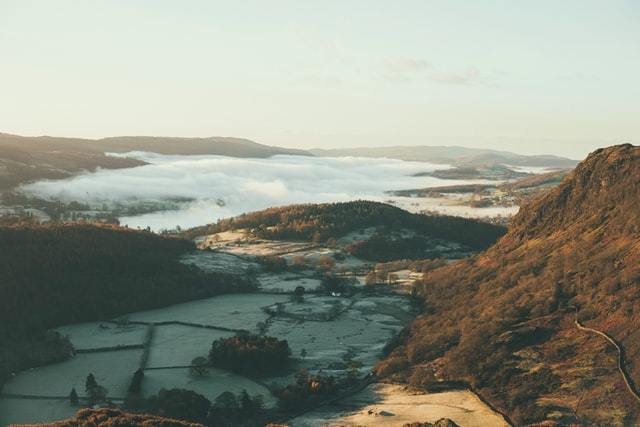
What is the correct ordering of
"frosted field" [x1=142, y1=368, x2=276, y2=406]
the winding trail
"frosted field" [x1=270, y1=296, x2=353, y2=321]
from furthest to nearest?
"frosted field" [x1=270, y1=296, x2=353, y2=321] → "frosted field" [x1=142, y1=368, x2=276, y2=406] → the winding trail

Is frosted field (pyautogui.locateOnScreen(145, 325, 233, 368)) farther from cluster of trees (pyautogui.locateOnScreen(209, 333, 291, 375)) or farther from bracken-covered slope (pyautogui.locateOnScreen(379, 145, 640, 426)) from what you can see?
bracken-covered slope (pyautogui.locateOnScreen(379, 145, 640, 426))

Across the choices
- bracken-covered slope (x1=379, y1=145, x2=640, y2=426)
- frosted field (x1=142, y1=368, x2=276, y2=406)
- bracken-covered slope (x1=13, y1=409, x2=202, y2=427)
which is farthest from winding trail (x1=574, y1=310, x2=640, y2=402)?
bracken-covered slope (x1=13, y1=409, x2=202, y2=427)

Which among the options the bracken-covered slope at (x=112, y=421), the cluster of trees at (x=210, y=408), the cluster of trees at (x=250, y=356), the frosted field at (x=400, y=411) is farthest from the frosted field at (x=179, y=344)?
the bracken-covered slope at (x=112, y=421)

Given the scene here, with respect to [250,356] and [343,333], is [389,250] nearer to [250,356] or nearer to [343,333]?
[343,333]

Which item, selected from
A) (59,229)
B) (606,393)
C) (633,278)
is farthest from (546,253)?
(59,229)

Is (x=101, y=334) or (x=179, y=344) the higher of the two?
(x=179, y=344)

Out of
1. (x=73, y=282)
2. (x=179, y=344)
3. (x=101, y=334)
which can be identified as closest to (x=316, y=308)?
(x=179, y=344)

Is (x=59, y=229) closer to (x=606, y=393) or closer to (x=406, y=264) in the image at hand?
(x=406, y=264)

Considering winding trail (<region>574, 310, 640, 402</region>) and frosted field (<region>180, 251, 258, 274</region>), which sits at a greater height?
winding trail (<region>574, 310, 640, 402</region>)
